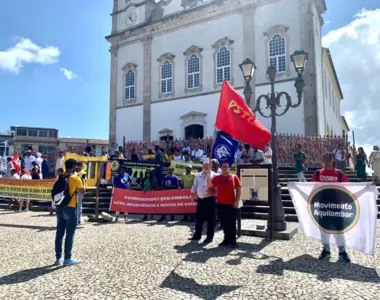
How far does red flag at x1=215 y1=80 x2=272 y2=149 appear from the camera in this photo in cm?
682

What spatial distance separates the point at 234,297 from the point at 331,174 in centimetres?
323

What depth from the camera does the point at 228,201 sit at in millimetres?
6480

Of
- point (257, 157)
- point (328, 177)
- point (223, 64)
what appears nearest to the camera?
point (328, 177)

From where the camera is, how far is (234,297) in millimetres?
3807

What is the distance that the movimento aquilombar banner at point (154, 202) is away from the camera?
30.2 ft

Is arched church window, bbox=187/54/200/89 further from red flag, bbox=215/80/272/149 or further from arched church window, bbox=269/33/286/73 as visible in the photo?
red flag, bbox=215/80/272/149

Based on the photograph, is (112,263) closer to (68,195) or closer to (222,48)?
(68,195)

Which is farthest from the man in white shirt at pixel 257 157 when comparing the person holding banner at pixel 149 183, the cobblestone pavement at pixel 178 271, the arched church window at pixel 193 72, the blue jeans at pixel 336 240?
the arched church window at pixel 193 72

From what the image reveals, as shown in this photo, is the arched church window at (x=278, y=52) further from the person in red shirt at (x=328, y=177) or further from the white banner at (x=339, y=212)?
the white banner at (x=339, y=212)

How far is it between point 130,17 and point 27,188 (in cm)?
2041

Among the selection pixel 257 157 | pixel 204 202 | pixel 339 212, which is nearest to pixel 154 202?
pixel 204 202

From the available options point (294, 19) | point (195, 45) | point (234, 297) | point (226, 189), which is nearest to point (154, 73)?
point (195, 45)

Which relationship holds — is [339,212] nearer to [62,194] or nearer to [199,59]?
[62,194]

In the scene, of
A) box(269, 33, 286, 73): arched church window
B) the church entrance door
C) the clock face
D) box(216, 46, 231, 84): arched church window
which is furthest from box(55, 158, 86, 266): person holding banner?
the clock face
